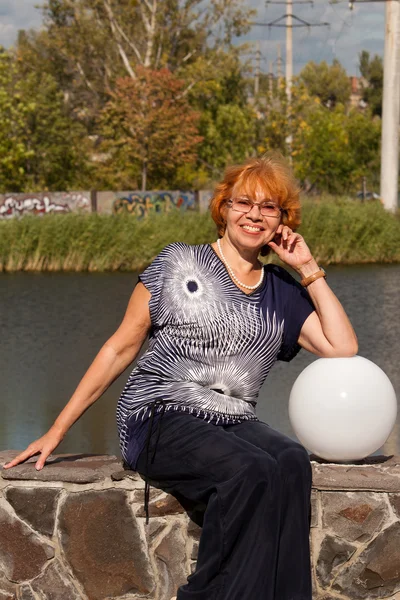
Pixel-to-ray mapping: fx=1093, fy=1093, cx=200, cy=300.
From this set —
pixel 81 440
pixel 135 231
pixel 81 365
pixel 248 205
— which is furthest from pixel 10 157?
pixel 248 205

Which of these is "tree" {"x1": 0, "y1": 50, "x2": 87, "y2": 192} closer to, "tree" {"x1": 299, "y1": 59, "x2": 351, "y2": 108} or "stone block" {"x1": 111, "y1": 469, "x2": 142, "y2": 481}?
"stone block" {"x1": 111, "y1": 469, "x2": 142, "y2": 481}

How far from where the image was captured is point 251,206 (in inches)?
156

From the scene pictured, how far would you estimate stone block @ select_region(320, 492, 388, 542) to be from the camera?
3.86 m

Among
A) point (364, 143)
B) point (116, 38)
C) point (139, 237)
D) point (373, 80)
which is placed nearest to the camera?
point (139, 237)

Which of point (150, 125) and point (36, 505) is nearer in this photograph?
point (36, 505)

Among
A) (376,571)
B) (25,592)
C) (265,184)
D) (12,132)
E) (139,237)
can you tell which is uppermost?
(265,184)

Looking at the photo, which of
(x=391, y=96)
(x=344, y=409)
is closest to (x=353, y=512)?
(x=344, y=409)

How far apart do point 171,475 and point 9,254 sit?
1917 cm

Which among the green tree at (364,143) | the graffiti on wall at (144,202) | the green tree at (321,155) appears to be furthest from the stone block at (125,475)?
the green tree at (364,143)

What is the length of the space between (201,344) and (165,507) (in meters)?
0.58

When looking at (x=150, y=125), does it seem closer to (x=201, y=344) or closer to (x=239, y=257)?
(x=239, y=257)

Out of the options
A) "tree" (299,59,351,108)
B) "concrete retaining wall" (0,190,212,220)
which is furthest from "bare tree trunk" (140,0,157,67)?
"tree" (299,59,351,108)

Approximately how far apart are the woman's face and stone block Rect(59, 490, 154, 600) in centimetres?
101

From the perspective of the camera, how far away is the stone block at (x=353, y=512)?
12.7 ft
